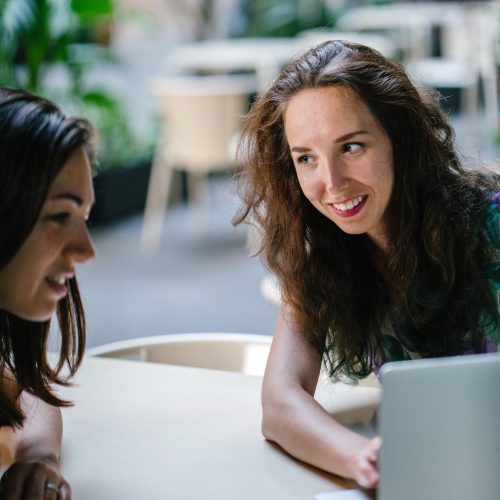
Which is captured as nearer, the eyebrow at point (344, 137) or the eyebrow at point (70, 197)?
the eyebrow at point (70, 197)

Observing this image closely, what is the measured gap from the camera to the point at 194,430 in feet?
4.80

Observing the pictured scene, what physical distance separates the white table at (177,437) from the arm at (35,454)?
0.03 metres

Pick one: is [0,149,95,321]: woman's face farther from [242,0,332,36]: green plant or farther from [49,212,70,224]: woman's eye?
[242,0,332,36]: green plant

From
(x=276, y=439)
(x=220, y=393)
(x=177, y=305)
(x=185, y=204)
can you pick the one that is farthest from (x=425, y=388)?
(x=185, y=204)

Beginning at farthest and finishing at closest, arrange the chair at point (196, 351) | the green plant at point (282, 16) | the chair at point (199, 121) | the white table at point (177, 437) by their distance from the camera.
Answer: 1. the green plant at point (282, 16)
2. the chair at point (199, 121)
3. the chair at point (196, 351)
4. the white table at point (177, 437)

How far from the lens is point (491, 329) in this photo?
5.25ft

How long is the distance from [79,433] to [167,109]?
4.32 m

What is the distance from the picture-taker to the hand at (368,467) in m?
1.13

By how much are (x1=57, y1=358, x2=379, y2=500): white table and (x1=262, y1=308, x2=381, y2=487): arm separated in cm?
A: 2

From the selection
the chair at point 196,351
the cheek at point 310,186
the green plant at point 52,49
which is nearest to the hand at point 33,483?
the cheek at point 310,186

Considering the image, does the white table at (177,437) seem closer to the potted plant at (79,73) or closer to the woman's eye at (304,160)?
the woman's eye at (304,160)

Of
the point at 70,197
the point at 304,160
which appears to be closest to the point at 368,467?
the point at 70,197

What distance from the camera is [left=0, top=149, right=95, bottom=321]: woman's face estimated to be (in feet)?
3.85

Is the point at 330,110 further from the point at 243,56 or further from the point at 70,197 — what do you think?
the point at 243,56
